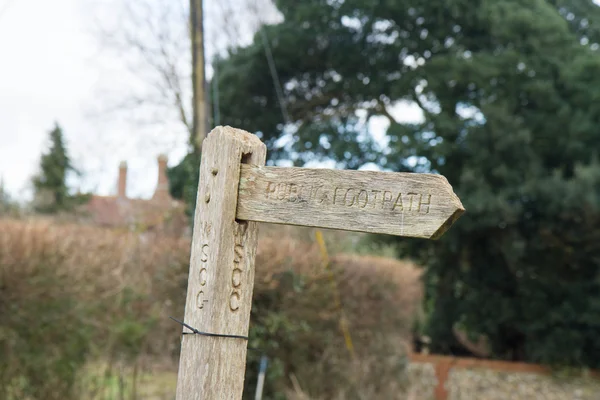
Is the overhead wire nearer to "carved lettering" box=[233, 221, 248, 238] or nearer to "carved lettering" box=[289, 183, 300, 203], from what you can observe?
"carved lettering" box=[233, 221, 248, 238]

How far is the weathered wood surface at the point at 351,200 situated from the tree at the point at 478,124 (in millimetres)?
6880

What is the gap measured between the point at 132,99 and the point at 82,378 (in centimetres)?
1280

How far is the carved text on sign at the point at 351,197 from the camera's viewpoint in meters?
2.14

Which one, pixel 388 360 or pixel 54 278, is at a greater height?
pixel 54 278

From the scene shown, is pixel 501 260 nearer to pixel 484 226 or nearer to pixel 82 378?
pixel 484 226

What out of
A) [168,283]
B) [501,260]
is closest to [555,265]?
[501,260]

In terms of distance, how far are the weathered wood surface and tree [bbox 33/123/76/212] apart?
21.6 meters

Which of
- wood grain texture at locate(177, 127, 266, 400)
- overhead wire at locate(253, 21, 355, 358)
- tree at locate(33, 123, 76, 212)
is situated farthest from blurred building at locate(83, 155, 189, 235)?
wood grain texture at locate(177, 127, 266, 400)

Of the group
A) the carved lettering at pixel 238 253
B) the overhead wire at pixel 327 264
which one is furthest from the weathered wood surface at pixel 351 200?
the overhead wire at pixel 327 264

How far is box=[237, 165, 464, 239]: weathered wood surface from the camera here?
2.10 meters

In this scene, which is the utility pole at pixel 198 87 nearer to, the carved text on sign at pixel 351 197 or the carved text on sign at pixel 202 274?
the carved text on sign at pixel 202 274

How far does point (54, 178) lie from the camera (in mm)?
24188

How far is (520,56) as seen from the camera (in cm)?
953

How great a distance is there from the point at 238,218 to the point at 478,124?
757 cm
